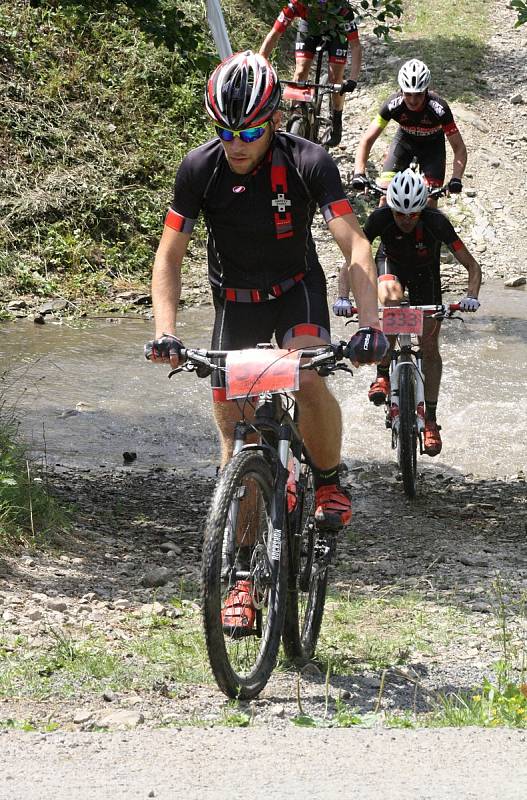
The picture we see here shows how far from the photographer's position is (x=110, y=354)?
11.5 meters

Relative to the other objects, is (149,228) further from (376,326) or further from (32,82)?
(376,326)

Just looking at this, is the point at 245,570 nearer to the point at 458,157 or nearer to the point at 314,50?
the point at 458,157

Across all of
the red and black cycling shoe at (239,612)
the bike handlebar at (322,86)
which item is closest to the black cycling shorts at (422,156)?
the bike handlebar at (322,86)

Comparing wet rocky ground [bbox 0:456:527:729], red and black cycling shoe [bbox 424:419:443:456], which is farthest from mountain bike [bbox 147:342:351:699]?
red and black cycling shoe [bbox 424:419:443:456]

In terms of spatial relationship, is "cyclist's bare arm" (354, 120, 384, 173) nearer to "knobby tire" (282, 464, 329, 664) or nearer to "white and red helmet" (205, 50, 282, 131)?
"white and red helmet" (205, 50, 282, 131)

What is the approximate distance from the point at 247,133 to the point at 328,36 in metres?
5.20

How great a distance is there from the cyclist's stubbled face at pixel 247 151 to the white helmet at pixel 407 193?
3.57 metres

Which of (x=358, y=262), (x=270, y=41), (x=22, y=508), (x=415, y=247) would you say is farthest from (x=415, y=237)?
(x=270, y=41)

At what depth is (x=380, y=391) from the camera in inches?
331

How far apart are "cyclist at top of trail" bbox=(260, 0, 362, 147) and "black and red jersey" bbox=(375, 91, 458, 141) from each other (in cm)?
72

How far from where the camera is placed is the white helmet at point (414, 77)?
10.6m

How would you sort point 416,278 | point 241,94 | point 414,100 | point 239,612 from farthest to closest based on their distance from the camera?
point 414,100 → point 416,278 → point 241,94 → point 239,612

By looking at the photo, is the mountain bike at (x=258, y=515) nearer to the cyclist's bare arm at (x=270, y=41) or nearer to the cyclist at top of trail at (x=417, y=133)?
the cyclist at top of trail at (x=417, y=133)

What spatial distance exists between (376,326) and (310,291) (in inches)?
21.4
